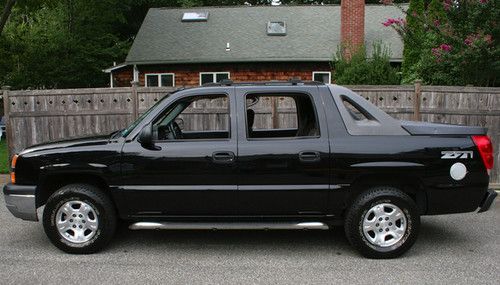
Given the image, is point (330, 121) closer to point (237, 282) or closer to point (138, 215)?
point (237, 282)

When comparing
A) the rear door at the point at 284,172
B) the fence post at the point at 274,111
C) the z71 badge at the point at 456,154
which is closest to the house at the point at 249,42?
the fence post at the point at 274,111

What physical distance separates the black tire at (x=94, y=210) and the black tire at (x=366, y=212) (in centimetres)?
248

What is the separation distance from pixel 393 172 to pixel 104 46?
25.6 meters

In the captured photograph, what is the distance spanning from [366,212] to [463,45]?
652 centimetres

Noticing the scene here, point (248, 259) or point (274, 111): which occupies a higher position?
point (274, 111)

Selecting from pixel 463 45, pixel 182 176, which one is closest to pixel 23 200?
pixel 182 176

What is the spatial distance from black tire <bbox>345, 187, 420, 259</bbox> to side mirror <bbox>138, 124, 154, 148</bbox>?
217cm

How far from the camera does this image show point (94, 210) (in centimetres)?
532

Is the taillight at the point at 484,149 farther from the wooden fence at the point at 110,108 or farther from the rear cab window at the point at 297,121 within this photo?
the wooden fence at the point at 110,108

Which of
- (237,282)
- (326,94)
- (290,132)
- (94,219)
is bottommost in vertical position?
(237,282)

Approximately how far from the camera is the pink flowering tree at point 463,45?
997cm

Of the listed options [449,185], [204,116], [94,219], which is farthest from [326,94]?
[204,116]

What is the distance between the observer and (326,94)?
17.6 ft

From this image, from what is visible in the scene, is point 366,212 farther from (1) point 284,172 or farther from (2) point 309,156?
(1) point 284,172
